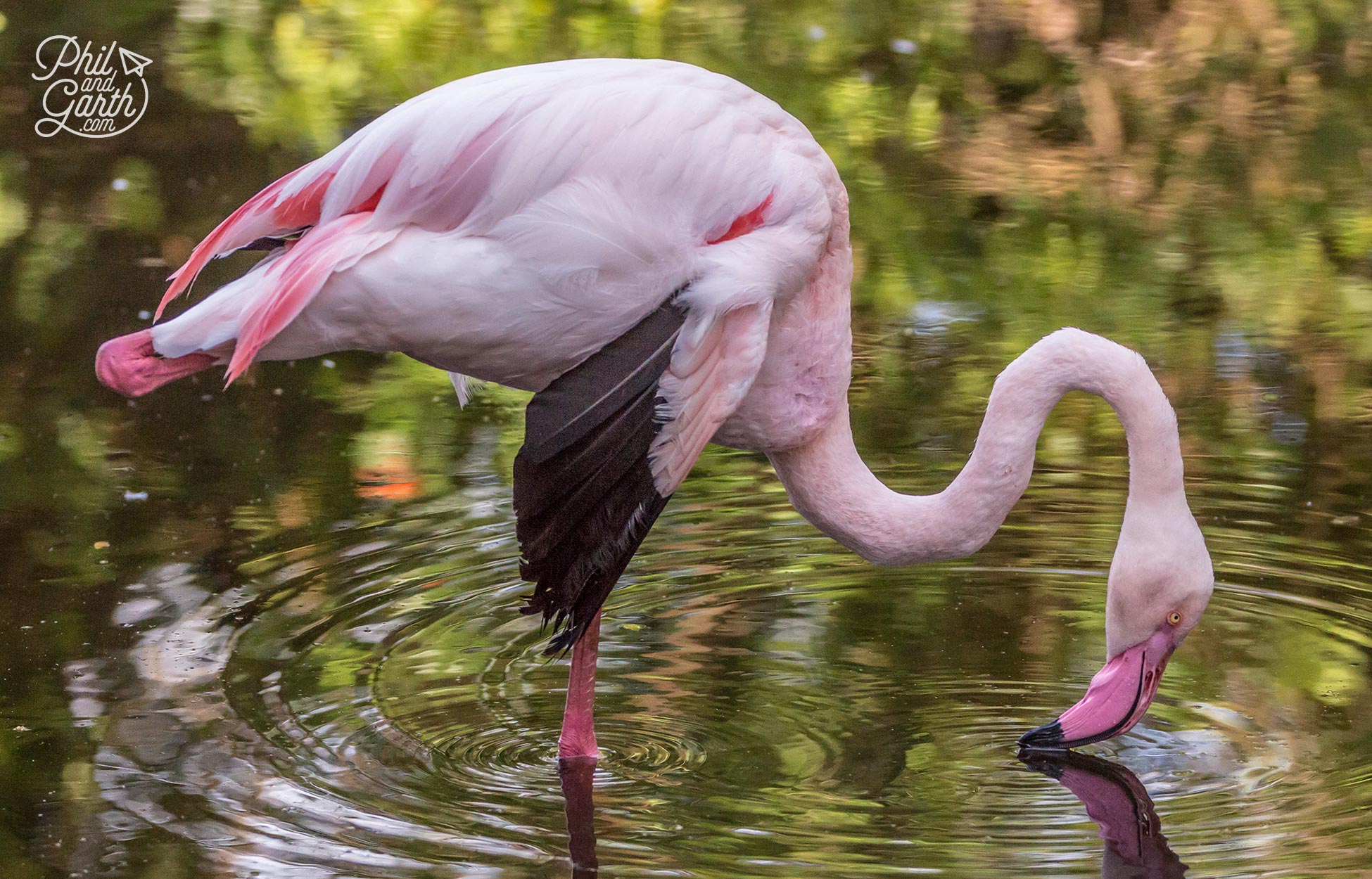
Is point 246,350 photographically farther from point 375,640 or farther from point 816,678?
point 816,678

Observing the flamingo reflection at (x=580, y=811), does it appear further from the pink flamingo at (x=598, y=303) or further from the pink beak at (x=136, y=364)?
the pink beak at (x=136, y=364)

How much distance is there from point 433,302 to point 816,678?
1.65m

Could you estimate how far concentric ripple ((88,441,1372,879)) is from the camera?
4.36 m

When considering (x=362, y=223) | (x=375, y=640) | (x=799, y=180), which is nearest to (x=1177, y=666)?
(x=799, y=180)

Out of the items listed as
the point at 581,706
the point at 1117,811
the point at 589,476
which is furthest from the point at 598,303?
the point at 1117,811

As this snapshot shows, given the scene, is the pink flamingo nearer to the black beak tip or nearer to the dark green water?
the black beak tip

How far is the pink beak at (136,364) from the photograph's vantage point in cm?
449

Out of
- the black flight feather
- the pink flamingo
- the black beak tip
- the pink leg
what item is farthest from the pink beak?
the black beak tip

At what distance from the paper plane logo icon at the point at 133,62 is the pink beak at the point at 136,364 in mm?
7838

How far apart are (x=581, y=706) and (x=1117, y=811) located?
53.2 inches

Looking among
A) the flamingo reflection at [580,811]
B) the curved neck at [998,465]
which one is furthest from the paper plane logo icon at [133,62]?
the flamingo reflection at [580,811]

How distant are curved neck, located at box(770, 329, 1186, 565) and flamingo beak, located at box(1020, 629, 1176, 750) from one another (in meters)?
0.35

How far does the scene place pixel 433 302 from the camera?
4.40 m

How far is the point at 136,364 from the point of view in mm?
4504
